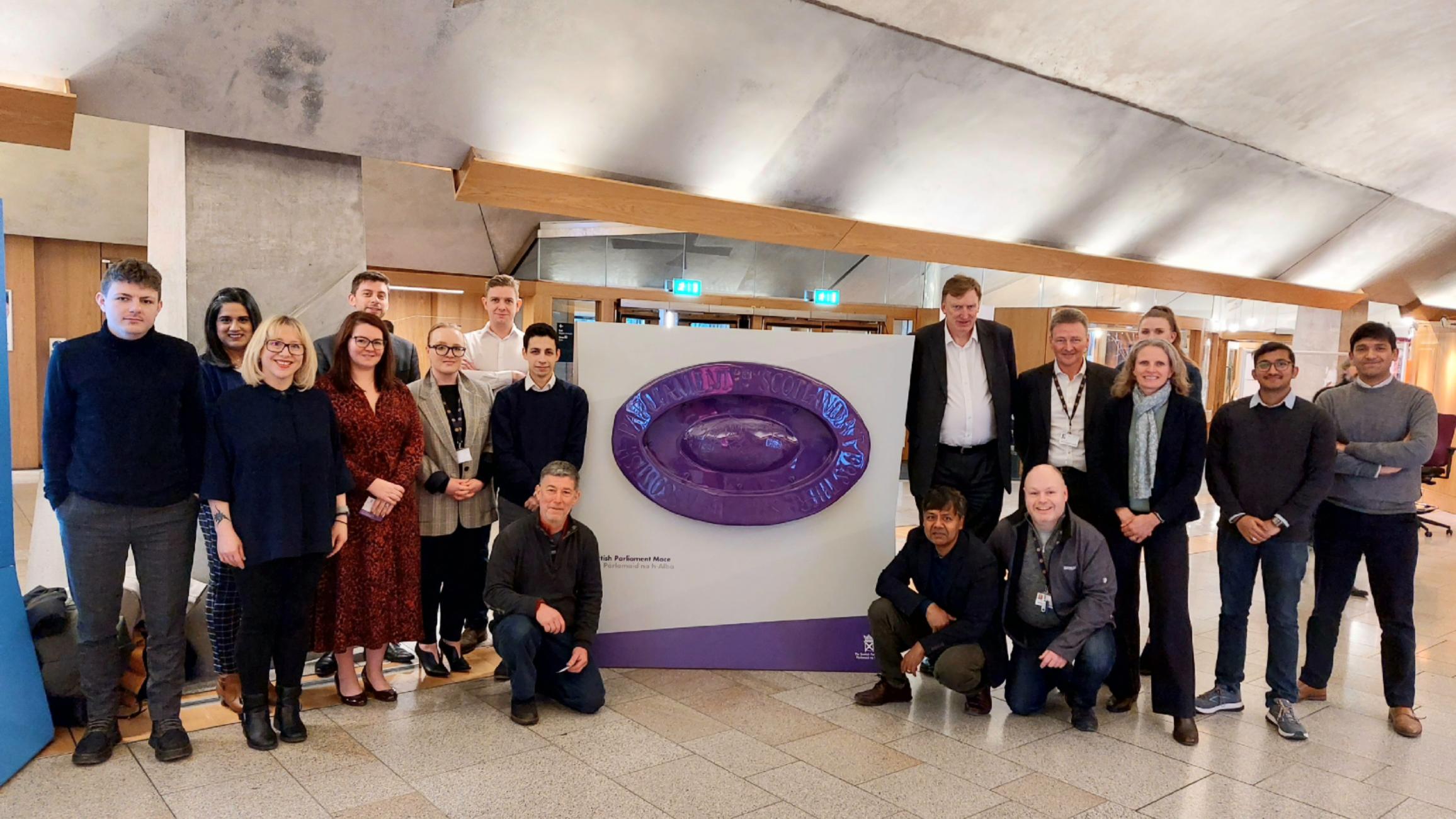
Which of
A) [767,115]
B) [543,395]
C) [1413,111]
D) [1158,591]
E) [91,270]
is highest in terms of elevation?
[1413,111]

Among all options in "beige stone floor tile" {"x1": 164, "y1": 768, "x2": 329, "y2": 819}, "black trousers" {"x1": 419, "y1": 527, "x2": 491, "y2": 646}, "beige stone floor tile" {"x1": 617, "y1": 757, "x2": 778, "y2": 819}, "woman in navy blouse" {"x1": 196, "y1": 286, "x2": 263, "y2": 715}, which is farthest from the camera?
"black trousers" {"x1": 419, "y1": 527, "x2": 491, "y2": 646}

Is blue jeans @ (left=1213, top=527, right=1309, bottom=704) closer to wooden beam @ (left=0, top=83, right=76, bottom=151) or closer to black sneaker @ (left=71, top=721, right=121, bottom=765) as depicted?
black sneaker @ (left=71, top=721, right=121, bottom=765)

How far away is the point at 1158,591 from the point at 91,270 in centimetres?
1085

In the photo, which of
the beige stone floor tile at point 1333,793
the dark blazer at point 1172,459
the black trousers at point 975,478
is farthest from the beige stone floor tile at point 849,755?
the dark blazer at point 1172,459

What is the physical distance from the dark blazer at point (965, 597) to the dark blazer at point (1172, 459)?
0.58m

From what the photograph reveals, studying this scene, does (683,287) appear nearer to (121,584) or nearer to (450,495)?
(450,495)

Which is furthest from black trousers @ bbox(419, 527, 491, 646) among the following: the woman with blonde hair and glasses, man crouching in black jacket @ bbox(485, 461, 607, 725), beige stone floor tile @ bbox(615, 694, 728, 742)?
beige stone floor tile @ bbox(615, 694, 728, 742)

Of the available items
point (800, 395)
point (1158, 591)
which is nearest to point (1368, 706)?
point (1158, 591)

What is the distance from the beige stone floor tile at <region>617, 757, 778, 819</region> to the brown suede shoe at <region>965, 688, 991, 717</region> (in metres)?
1.18

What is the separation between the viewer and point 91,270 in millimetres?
9898

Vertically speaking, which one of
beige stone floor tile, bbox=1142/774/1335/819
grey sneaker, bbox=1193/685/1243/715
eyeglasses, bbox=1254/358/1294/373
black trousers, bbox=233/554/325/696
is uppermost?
eyeglasses, bbox=1254/358/1294/373

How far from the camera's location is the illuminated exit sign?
38.9 feet

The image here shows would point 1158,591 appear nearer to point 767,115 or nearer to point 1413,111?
point 767,115

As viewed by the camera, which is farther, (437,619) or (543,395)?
(437,619)
